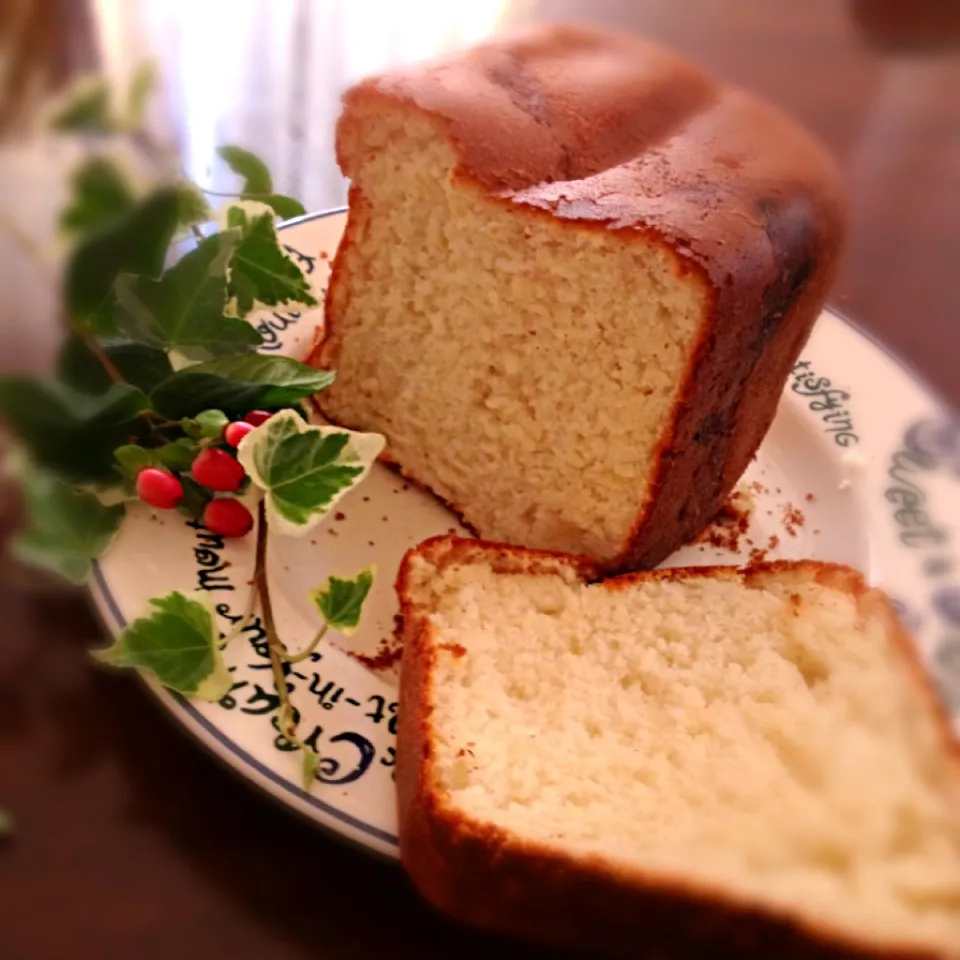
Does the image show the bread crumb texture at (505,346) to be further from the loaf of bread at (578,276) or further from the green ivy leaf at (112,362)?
the green ivy leaf at (112,362)

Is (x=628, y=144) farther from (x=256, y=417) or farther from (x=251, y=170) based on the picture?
(x=256, y=417)

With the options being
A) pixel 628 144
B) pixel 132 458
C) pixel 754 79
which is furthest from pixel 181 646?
pixel 754 79

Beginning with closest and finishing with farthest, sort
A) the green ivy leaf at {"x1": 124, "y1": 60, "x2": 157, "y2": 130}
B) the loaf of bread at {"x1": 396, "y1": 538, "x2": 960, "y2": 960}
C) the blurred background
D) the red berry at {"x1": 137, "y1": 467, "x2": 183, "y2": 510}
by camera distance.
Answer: the loaf of bread at {"x1": 396, "y1": 538, "x2": 960, "y2": 960} < the green ivy leaf at {"x1": 124, "y1": 60, "x2": 157, "y2": 130} < the red berry at {"x1": 137, "y1": 467, "x2": 183, "y2": 510} < the blurred background

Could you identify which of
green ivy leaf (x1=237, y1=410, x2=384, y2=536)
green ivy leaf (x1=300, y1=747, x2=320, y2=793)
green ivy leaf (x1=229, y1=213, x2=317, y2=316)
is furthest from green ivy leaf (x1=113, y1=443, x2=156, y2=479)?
green ivy leaf (x1=300, y1=747, x2=320, y2=793)

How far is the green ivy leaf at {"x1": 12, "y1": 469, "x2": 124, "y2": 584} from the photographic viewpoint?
649 mm

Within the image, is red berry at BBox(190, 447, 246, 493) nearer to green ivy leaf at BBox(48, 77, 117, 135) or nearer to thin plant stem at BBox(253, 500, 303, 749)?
thin plant stem at BBox(253, 500, 303, 749)

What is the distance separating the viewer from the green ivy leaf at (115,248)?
61 cm

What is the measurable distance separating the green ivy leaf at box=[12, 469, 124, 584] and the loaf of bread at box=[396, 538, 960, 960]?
377 mm

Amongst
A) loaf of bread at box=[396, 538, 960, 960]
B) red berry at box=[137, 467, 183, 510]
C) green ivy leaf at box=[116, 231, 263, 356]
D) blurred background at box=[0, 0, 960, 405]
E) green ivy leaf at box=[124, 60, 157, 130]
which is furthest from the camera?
blurred background at box=[0, 0, 960, 405]

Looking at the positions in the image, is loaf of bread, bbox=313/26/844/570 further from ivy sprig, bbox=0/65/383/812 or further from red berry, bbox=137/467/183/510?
red berry, bbox=137/467/183/510

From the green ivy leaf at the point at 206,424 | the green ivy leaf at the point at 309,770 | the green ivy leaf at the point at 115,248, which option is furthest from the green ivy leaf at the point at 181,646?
the green ivy leaf at the point at 115,248

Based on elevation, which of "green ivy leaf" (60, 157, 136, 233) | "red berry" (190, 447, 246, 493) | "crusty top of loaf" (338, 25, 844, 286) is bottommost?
"red berry" (190, 447, 246, 493)

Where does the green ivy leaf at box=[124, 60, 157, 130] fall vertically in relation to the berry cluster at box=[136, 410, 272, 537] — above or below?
above

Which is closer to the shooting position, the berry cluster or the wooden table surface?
the wooden table surface
